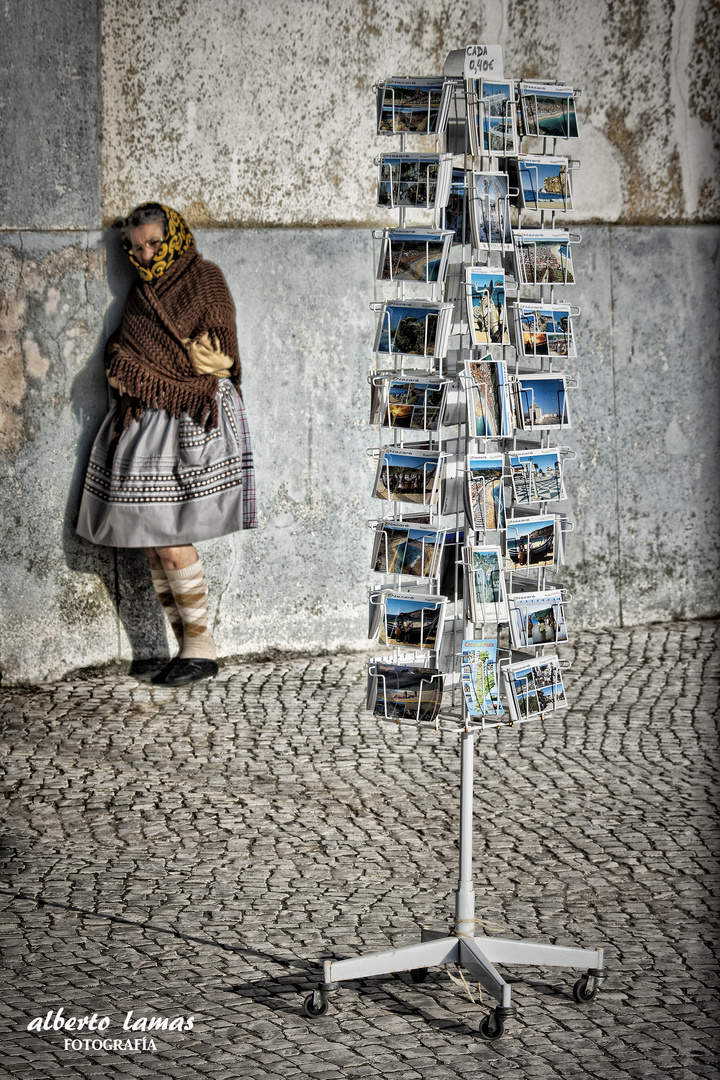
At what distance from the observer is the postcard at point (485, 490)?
353 cm

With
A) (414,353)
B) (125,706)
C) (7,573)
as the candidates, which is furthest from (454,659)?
(7,573)

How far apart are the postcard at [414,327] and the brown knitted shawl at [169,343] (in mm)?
2881

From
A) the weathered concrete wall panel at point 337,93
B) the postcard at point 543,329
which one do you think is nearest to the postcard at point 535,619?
the postcard at point 543,329

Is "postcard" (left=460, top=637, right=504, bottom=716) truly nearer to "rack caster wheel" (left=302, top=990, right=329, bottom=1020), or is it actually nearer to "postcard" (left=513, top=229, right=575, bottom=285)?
"rack caster wheel" (left=302, top=990, right=329, bottom=1020)

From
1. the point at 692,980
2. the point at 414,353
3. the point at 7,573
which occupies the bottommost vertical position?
the point at 692,980

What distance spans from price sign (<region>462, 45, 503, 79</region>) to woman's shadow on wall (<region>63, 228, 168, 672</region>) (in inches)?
131

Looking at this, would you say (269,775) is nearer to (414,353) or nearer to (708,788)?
(708,788)

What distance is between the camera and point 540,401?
3.64 metres

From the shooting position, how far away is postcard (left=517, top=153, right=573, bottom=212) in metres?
3.62

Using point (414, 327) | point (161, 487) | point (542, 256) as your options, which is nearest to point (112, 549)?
point (161, 487)

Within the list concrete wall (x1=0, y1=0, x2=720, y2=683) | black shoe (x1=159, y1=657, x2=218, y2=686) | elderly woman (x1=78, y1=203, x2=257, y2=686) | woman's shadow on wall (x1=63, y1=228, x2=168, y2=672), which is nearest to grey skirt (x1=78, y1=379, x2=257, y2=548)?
elderly woman (x1=78, y1=203, x2=257, y2=686)

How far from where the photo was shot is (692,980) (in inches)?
147

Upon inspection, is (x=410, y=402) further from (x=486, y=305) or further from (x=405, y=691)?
(x=405, y=691)

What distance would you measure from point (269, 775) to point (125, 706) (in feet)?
3.61
